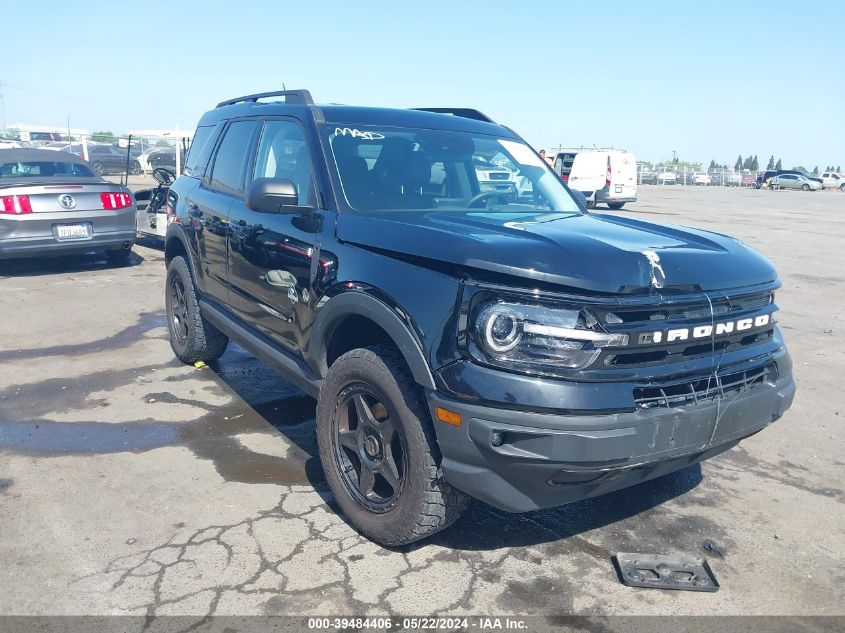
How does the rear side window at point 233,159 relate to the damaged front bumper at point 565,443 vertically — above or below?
above

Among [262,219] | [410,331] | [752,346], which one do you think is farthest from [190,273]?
[752,346]

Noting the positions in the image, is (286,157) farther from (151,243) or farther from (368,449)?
(151,243)

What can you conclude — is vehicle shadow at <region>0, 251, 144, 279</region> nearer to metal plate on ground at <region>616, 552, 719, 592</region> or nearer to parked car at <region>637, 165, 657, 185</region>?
metal plate on ground at <region>616, 552, 719, 592</region>

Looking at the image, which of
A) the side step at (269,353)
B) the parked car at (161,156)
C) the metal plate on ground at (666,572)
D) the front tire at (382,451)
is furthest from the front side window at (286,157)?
the parked car at (161,156)

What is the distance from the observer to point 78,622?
2.72 metres

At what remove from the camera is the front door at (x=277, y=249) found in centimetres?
372

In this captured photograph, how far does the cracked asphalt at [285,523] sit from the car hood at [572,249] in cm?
131

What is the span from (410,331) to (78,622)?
67.1 inches

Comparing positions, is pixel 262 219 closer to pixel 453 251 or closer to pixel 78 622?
pixel 453 251

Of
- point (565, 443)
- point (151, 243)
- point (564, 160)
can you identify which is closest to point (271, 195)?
point (565, 443)

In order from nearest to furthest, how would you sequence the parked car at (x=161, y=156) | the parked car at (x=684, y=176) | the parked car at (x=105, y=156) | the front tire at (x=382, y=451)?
the front tire at (x=382, y=451) < the parked car at (x=161, y=156) < the parked car at (x=105, y=156) < the parked car at (x=684, y=176)

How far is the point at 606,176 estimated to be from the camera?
24.0 meters

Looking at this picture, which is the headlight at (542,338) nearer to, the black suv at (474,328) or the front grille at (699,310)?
the black suv at (474,328)

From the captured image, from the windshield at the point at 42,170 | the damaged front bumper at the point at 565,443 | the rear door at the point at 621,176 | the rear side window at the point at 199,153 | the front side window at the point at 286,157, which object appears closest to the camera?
the damaged front bumper at the point at 565,443
